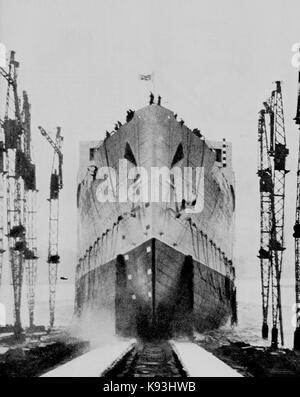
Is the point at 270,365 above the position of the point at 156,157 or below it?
below

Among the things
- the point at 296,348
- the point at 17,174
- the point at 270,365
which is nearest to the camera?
Result: the point at 270,365

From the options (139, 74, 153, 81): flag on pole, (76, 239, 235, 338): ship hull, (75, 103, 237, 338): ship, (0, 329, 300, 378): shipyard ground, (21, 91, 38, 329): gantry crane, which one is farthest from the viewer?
(21, 91, 38, 329): gantry crane

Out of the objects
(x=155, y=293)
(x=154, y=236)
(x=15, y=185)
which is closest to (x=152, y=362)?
(x=155, y=293)

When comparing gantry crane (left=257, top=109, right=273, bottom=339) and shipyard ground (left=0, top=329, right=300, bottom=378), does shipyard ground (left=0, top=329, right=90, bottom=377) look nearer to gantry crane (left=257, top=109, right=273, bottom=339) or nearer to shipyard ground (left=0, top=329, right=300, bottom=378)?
shipyard ground (left=0, top=329, right=300, bottom=378)

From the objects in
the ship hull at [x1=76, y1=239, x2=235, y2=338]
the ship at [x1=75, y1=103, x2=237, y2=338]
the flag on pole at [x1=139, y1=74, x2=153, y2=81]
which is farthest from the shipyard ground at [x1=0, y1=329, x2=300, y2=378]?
the flag on pole at [x1=139, y1=74, x2=153, y2=81]
